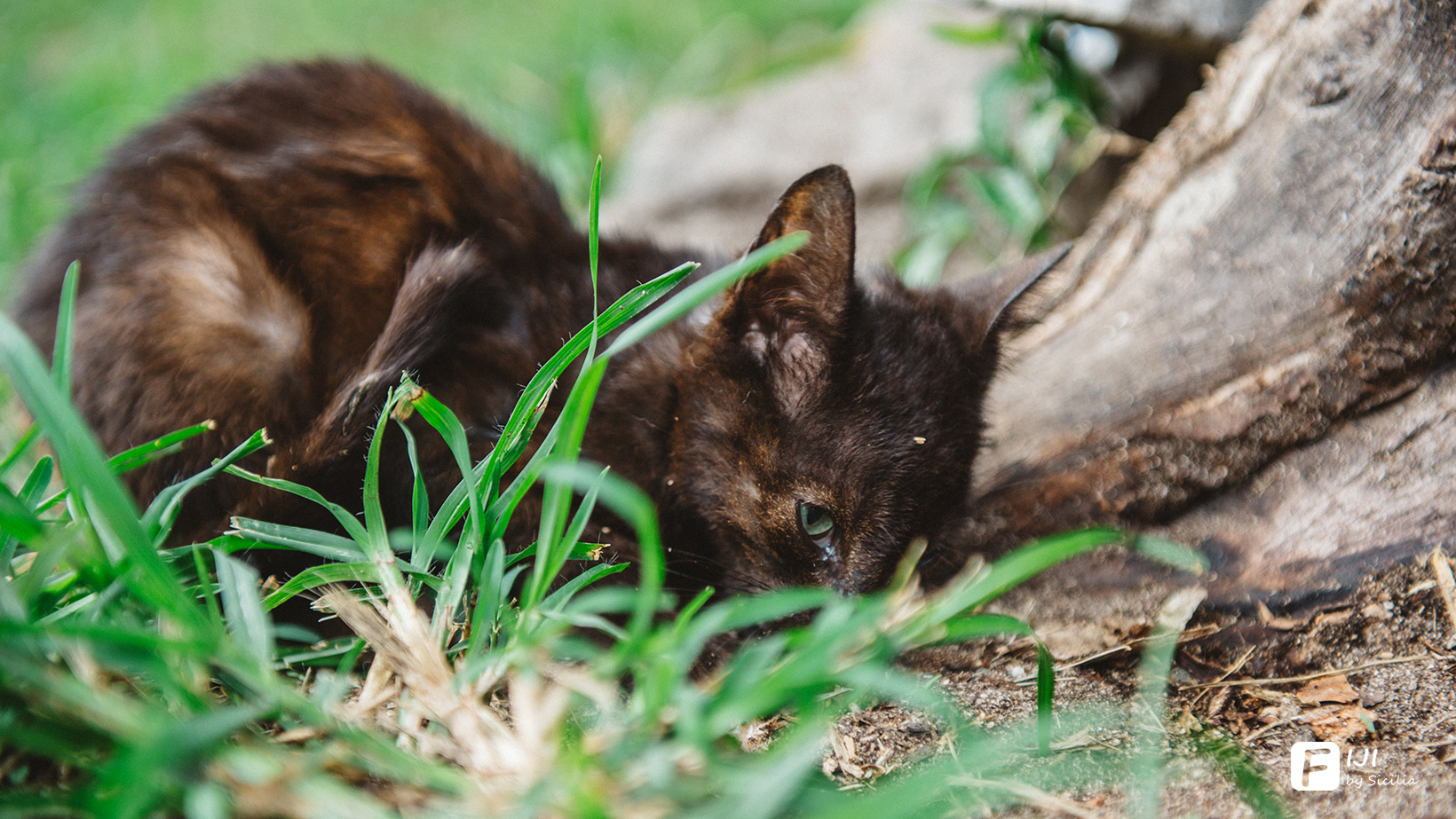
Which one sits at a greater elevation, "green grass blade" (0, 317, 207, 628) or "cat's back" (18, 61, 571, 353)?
"cat's back" (18, 61, 571, 353)

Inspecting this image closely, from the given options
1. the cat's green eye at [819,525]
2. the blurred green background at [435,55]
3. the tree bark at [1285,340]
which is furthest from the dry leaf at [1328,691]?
the blurred green background at [435,55]

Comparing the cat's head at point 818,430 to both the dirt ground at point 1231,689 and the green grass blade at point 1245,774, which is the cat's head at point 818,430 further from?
the green grass blade at point 1245,774

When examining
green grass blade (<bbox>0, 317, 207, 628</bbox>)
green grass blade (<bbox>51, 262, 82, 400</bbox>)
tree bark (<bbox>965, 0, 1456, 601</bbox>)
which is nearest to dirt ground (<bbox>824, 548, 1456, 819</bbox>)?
tree bark (<bbox>965, 0, 1456, 601</bbox>)

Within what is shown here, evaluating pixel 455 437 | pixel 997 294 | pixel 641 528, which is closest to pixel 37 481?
pixel 455 437

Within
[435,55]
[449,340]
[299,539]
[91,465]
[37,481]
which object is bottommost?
[37,481]

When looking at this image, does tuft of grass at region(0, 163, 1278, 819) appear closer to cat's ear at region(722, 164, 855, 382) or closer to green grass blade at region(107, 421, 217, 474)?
green grass blade at region(107, 421, 217, 474)

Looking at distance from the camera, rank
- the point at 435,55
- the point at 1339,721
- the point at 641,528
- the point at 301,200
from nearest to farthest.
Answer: the point at 641,528, the point at 1339,721, the point at 301,200, the point at 435,55

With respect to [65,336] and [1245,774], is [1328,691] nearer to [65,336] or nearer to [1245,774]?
[1245,774]
